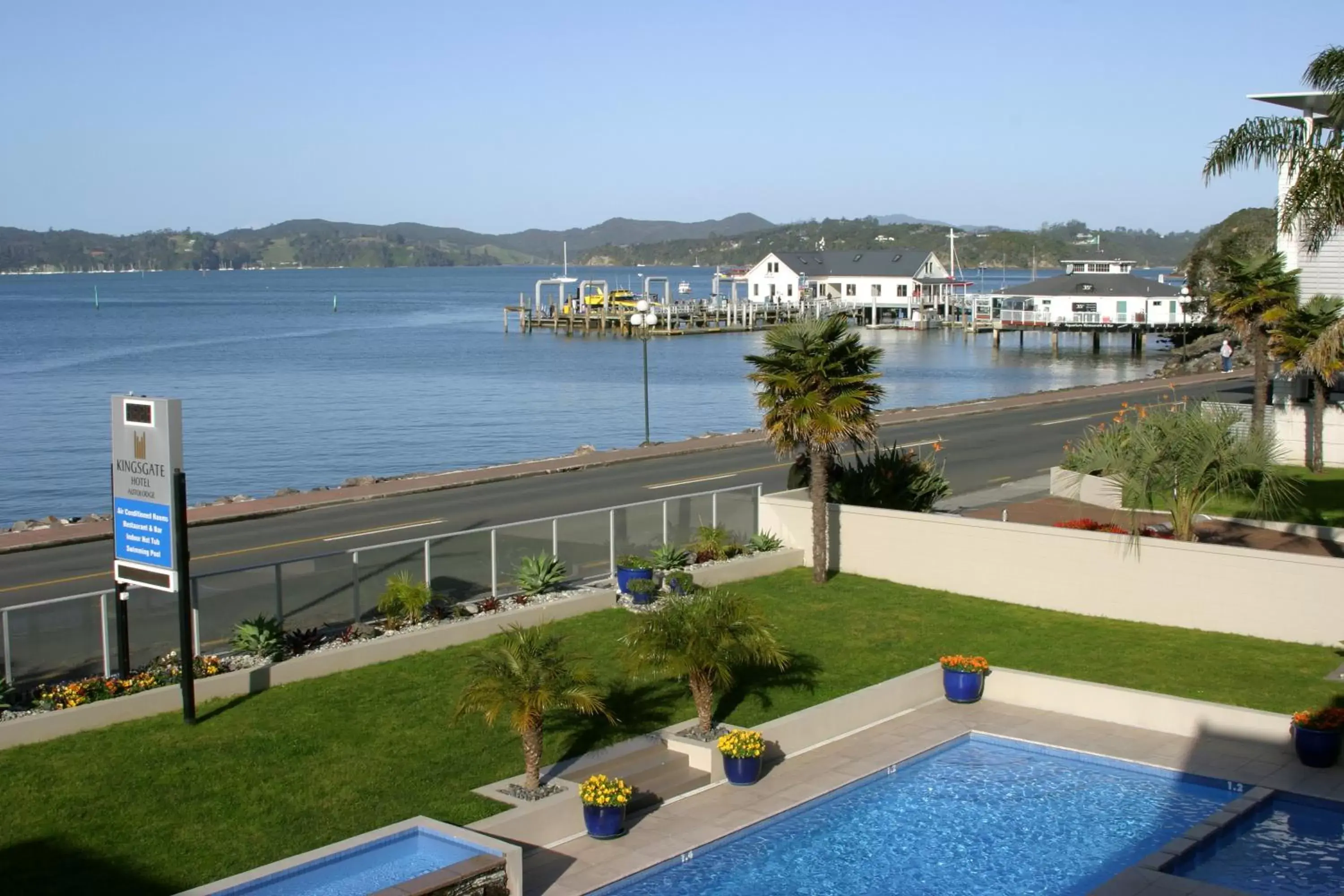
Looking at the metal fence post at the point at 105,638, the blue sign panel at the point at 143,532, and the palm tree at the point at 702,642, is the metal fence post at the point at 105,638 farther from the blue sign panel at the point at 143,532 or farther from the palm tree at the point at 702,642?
the palm tree at the point at 702,642

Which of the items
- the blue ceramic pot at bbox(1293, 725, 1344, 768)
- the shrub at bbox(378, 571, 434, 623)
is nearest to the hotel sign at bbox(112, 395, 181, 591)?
the shrub at bbox(378, 571, 434, 623)

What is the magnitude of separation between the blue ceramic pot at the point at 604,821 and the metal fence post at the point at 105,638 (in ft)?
23.7

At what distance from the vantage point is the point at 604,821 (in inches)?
511

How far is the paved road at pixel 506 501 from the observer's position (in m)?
26.0

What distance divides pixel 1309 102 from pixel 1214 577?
86.7 ft

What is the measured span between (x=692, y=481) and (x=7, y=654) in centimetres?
2110

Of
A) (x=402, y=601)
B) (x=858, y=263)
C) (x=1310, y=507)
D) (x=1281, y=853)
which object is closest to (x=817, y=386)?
(x=402, y=601)

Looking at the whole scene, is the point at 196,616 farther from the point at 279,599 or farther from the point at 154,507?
the point at 154,507

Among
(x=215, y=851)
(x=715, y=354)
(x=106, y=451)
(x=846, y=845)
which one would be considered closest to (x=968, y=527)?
(x=846, y=845)

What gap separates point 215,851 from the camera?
1227cm

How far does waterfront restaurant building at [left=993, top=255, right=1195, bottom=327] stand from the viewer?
111 metres

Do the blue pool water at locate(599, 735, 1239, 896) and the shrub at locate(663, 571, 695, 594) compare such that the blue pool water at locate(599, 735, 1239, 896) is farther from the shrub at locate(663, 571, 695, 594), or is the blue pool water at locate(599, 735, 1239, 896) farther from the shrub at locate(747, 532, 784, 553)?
the shrub at locate(747, 532, 784, 553)

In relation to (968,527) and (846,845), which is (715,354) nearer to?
(968,527)

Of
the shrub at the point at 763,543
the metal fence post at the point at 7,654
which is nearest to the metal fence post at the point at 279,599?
the metal fence post at the point at 7,654
